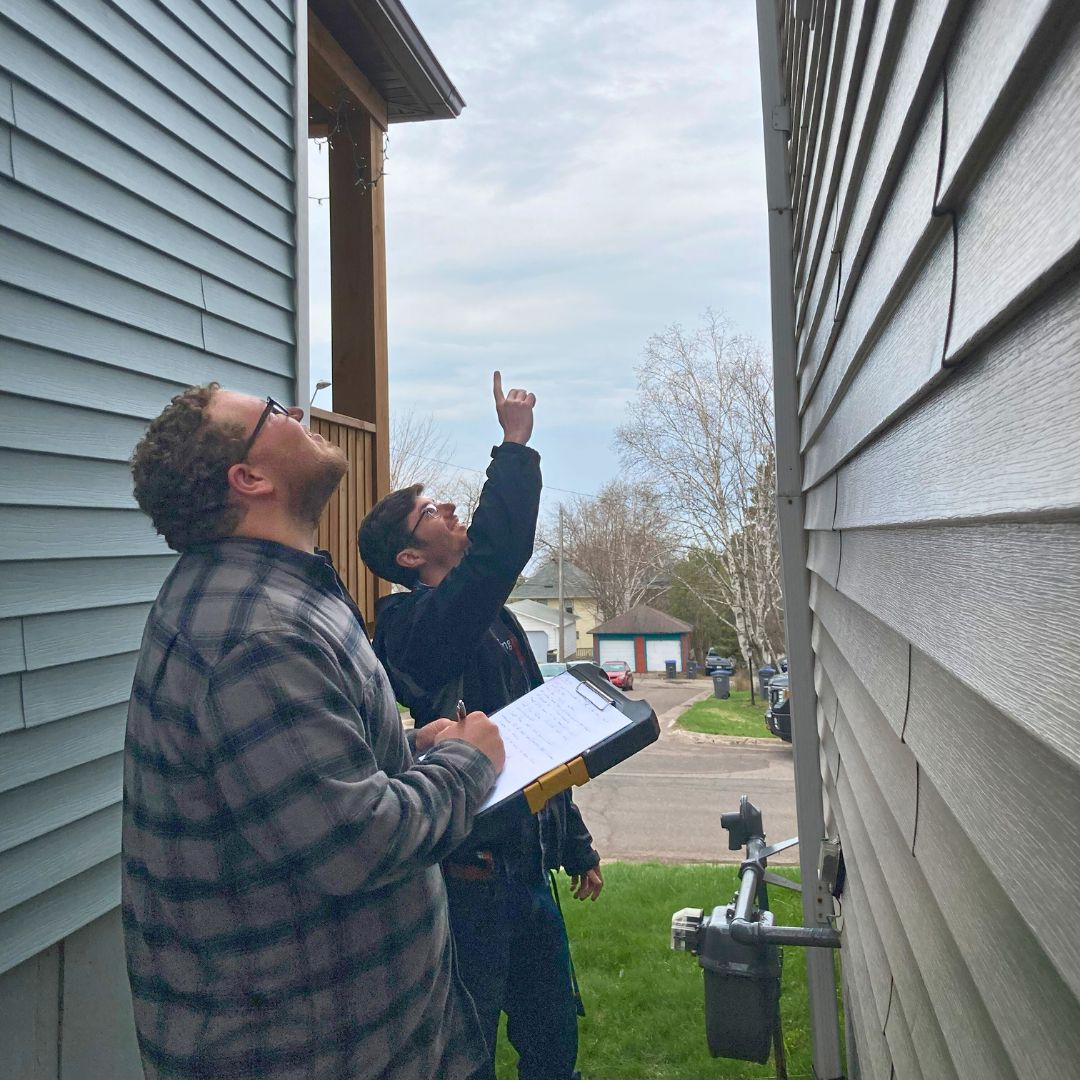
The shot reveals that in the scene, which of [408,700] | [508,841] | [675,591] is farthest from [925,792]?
[675,591]

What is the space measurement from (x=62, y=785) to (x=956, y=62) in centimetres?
236

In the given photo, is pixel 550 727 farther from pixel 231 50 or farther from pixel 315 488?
pixel 231 50

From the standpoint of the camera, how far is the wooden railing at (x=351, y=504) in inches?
163

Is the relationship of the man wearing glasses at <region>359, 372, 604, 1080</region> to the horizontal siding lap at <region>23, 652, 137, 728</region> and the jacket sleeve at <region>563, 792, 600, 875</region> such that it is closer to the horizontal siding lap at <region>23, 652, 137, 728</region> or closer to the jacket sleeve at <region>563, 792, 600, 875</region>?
the jacket sleeve at <region>563, 792, 600, 875</region>

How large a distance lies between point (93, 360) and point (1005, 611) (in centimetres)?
241

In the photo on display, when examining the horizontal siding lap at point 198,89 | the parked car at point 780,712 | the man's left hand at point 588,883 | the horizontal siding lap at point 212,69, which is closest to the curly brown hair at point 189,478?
the horizontal siding lap at point 198,89

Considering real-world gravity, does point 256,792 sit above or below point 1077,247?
below

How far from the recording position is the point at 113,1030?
253cm

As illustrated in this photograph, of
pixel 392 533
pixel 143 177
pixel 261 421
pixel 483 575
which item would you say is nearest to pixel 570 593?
pixel 143 177

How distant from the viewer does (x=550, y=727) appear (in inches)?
74.2

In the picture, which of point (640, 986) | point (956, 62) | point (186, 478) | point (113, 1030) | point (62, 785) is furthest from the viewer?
point (640, 986)

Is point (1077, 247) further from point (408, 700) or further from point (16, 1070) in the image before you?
→ point (16, 1070)

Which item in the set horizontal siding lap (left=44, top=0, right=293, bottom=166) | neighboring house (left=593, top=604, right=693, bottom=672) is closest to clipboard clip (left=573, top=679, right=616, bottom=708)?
horizontal siding lap (left=44, top=0, right=293, bottom=166)

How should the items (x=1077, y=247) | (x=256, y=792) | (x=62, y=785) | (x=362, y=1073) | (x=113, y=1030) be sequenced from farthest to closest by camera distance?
(x=113, y=1030) → (x=62, y=785) → (x=362, y=1073) → (x=256, y=792) → (x=1077, y=247)
